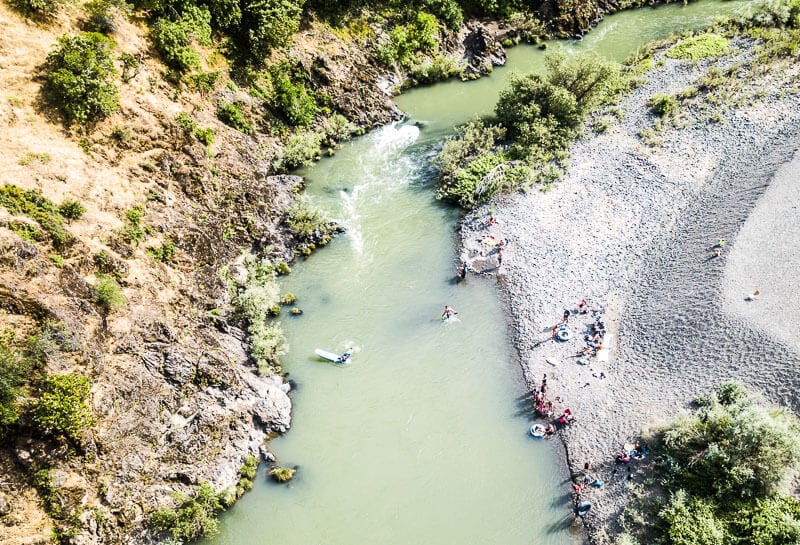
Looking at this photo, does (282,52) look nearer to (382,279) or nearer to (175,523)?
(382,279)

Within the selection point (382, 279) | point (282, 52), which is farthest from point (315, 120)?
point (382, 279)

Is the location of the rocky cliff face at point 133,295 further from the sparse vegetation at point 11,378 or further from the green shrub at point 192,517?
the sparse vegetation at point 11,378

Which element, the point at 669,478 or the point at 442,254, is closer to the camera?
the point at 669,478

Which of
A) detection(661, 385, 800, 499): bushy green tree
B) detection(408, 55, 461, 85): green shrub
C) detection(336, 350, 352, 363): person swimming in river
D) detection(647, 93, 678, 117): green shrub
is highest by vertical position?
detection(408, 55, 461, 85): green shrub

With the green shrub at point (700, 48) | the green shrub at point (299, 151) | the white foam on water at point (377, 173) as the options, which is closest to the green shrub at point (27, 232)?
the white foam on water at point (377, 173)

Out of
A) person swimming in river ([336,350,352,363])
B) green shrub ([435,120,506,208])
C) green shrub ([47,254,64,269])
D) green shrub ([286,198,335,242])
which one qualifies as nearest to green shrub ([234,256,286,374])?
person swimming in river ([336,350,352,363])

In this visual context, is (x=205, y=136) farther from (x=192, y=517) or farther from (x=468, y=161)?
(x=192, y=517)

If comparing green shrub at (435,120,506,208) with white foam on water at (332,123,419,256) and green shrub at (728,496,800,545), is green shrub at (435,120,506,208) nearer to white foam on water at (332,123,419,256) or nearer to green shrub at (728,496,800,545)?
white foam on water at (332,123,419,256)
